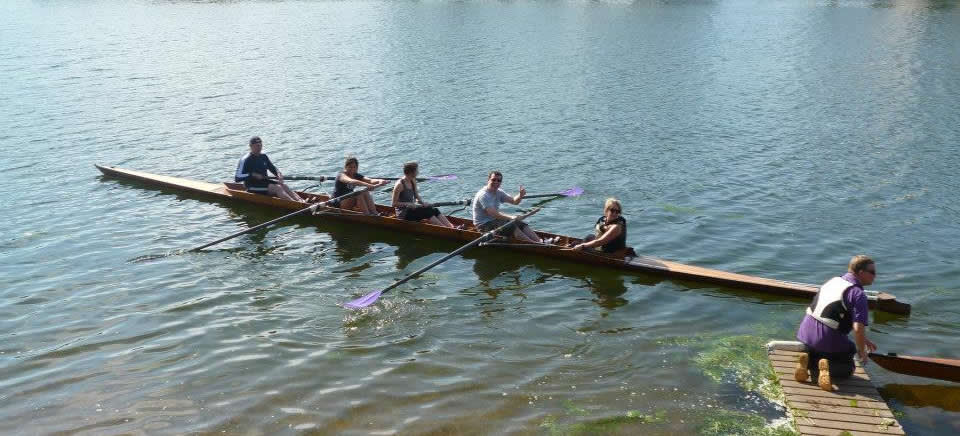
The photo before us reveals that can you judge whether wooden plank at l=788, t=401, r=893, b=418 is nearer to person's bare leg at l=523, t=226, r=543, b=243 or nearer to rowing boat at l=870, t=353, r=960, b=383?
rowing boat at l=870, t=353, r=960, b=383

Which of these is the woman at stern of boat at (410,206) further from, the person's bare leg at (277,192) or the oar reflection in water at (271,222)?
the person's bare leg at (277,192)

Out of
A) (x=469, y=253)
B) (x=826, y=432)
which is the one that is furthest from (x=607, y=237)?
(x=826, y=432)

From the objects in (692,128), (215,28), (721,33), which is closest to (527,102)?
(692,128)

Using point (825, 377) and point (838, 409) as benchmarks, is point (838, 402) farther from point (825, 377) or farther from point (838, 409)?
point (825, 377)

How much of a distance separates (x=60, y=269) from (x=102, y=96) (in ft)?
70.7

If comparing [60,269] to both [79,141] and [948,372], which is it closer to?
[79,141]

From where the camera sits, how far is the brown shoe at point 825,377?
33.4 feet

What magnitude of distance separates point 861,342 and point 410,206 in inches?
401

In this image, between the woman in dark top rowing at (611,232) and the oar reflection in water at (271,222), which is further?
the oar reflection in water at (271,222)

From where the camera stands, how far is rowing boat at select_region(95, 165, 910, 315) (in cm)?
1398

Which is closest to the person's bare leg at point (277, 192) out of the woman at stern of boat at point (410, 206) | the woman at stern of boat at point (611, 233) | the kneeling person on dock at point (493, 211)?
the woman at stern of boat at point (410, 206)

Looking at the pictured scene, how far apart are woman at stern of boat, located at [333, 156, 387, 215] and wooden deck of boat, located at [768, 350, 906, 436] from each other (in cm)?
1063

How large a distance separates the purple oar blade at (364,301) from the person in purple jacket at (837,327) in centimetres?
689

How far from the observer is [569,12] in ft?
247
